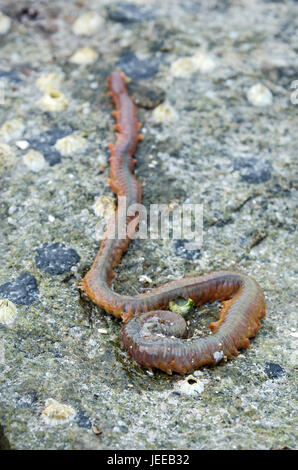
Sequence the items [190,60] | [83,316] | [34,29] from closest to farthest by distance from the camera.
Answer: [83,316]
[190,60]
[34,29]

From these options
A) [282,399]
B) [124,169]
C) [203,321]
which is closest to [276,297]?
[203,321]

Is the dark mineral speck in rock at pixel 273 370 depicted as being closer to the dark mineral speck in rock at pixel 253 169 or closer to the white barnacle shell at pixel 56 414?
the white barnacle shell at pixel 56 414

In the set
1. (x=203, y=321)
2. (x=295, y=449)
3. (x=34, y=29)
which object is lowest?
(x=203, y=321)

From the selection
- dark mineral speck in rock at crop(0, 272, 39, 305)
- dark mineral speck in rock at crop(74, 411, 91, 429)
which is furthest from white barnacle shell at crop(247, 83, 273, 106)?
dark mineral speck in rock at crop(74, 411, 91, 429)

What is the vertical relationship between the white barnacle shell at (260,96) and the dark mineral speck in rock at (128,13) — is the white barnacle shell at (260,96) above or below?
below

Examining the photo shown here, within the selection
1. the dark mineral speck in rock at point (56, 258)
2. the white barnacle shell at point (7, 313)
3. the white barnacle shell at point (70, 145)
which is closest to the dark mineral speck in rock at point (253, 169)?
the white barnacle shell at point (70, 145)

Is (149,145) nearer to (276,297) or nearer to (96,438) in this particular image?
(276,297)

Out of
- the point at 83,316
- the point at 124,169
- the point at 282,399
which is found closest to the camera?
the point at 282,399
